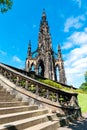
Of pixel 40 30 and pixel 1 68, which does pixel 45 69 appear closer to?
pixel 40 30

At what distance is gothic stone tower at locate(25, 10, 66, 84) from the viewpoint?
6356 centimetres

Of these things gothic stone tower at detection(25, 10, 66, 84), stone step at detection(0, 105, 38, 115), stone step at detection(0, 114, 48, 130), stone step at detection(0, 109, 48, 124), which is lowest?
stone step at detection(0, 114, 48, 130)

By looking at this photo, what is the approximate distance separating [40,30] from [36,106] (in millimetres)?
66666

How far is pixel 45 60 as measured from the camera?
212 feet

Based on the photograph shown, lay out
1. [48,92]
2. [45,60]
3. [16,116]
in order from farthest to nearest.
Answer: [45,60]
[48,92]
[16,116]

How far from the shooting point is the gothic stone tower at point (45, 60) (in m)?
63.6

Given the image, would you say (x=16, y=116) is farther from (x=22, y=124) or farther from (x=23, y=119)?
(x=22, y=124)

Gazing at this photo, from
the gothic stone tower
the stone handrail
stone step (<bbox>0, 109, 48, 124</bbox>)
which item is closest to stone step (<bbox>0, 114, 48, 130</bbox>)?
stone step (<bbox>0, 109, 48, 124</bbox>)

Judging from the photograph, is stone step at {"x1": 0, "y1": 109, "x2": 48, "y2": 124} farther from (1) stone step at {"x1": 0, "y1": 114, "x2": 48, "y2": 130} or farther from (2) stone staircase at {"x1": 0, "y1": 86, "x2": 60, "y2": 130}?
(1) stone step at {"x1": 0, "y1": 114, "x2": 48, "y2": 130}

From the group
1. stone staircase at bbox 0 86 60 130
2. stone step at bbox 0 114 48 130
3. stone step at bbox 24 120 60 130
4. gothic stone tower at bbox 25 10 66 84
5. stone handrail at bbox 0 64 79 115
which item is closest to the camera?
stone step at bbox 0 114 48 130

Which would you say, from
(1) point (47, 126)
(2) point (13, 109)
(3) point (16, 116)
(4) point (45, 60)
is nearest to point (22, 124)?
(3) point (16, 116)

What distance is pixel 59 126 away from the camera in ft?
26.0

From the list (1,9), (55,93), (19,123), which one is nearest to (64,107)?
(55,93)

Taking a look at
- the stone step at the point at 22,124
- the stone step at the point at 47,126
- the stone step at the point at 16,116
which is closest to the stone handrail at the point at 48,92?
the stone step at the point at 16,116
